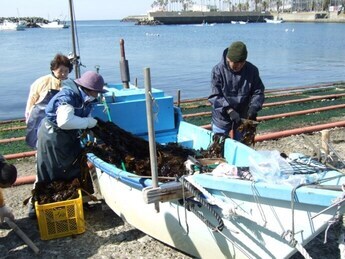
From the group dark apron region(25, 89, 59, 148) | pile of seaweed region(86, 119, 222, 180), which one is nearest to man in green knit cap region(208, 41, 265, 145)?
pile of seaweed region(86, 119, 222, 180)

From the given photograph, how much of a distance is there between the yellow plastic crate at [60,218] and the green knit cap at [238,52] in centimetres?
255

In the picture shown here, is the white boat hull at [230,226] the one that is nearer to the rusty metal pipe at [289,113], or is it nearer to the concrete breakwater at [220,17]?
the rusty metal pipe at [289,113]

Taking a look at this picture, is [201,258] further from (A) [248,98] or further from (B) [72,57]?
(B) [72,57]

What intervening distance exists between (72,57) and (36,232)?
4.08 m

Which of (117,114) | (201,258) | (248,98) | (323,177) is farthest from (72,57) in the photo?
(323,177)

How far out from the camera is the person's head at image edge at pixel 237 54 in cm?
527

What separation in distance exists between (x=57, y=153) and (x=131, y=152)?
952 millimetres

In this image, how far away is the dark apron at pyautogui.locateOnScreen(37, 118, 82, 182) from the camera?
5.02 meters

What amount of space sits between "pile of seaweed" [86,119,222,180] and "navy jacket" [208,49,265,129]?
0.66 meters

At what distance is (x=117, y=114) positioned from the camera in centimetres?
662

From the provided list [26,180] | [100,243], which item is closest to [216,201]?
[100,243]

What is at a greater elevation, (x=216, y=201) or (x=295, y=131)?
(x=216, y=201)

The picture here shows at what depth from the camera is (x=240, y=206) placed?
375cm

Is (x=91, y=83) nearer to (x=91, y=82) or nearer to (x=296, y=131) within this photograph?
(x=91, y=82)
